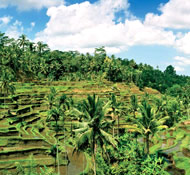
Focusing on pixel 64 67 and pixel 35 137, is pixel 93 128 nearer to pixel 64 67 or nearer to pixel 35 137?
pixel 35 137

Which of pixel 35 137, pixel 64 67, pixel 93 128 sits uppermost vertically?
pixel 64 67

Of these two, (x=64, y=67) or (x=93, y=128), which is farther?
(x=64, y=67)

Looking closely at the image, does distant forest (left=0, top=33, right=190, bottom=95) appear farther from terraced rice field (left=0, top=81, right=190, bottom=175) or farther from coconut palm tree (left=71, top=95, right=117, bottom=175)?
coconut palm tree (left=71, top=95, right=117, bottom=175)

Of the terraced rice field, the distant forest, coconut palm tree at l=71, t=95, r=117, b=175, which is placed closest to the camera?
coconut palm tree at l=71, t=95, r=117, b=175

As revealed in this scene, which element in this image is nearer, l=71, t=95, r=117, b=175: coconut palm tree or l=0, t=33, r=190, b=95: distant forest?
l=71, t=95, r=117, b=175: coconut palm tree

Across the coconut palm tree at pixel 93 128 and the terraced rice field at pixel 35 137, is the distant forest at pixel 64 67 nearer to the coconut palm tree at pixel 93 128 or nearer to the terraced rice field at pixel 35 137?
the terraced rice field at pixel 35 137

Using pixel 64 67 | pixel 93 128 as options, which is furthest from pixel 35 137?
pixel 64 67

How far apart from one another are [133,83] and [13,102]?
76.9m

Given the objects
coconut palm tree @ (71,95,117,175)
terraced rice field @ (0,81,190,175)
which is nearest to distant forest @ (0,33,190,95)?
terraced rice field @ (0,81,190,175)

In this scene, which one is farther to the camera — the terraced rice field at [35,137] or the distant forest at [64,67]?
the distant forest at [64,67]

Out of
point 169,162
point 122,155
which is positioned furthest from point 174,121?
point 122,155

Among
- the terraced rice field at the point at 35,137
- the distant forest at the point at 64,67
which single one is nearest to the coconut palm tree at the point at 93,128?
the terraced rice field at the point at 35,137

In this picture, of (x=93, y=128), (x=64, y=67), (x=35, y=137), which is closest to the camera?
(x=93, y=128)

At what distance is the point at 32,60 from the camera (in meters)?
104
